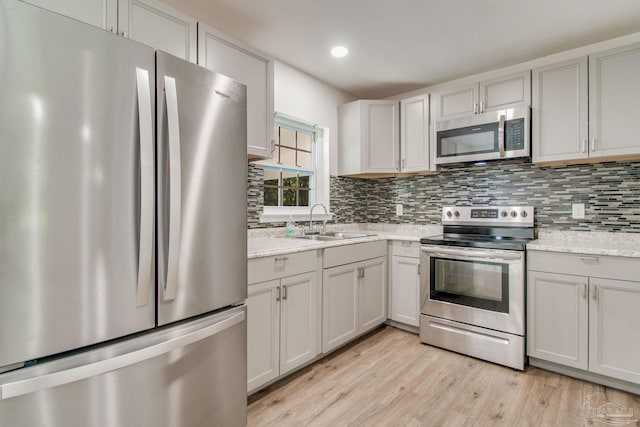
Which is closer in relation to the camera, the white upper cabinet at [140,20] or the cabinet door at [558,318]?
the white upper cabinet at [140,20]

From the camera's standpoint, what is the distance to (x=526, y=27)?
7.36 ft

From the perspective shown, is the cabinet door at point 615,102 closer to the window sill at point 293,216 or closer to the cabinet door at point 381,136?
the cabinet door at point 381,136

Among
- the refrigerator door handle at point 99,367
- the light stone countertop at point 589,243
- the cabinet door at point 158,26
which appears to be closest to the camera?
the refrigerator door handle at point 99,367

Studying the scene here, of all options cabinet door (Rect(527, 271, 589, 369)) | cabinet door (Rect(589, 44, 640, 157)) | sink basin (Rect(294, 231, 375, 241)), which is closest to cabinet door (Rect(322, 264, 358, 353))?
sink basin (Rect(294, 231, 375, 241))

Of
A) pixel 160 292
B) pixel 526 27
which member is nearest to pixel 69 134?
pixel 160 292

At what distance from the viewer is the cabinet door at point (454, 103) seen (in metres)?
2.81

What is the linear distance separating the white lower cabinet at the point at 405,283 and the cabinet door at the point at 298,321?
104 centimetres

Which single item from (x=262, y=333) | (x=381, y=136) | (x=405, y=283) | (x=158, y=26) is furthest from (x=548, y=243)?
(x=158, y=26)

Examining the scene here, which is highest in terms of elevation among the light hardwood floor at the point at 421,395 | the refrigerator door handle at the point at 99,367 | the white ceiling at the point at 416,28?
the white ceiling at the point at 416,28

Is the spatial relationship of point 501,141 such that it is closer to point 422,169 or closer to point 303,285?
point 422,169

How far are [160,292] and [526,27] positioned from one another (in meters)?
A: 2.77

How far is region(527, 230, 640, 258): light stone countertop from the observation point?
203 centimetres

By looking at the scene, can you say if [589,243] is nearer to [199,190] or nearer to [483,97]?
[483,97]

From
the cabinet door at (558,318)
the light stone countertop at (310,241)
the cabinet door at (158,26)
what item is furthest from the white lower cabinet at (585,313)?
the cabinet door at (158,26)
